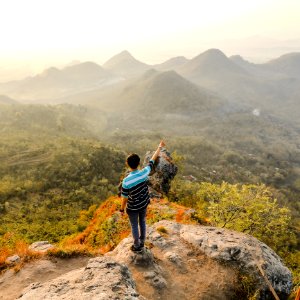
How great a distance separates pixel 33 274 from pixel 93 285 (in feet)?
11.2

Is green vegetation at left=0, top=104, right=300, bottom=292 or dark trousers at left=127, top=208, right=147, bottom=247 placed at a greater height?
dark trousers at left=127, top=208, right=147, bottom=247

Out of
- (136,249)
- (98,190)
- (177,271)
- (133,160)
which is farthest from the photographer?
(98,190)

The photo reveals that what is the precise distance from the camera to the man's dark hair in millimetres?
9341

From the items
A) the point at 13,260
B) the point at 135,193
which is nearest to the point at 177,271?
the point at 135,193

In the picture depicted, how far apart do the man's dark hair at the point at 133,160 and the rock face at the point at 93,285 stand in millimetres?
3426

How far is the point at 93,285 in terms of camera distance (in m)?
8.75

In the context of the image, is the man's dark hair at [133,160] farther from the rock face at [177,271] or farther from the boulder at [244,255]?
the boulder at [244,255]

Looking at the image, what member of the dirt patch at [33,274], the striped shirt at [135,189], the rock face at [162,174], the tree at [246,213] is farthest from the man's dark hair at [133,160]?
the rock face at [162,174]

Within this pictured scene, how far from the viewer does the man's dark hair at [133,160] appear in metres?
9.34

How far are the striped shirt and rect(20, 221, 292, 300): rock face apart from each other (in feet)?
6.83

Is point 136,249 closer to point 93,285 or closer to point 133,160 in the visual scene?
point 93,285

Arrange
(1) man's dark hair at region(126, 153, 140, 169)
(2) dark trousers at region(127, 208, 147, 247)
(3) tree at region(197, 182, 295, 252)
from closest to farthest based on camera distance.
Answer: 1. (1) man's dark hair at region(126, 153, 140, 169)
2. (2) dark trousers at region(127, 208, 147, 247)
3. (3) tree at region(197, 182, 295, 252)

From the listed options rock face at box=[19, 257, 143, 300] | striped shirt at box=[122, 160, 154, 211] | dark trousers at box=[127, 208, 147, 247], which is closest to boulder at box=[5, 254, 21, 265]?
rock face at box=[19, 257, 143, 300]

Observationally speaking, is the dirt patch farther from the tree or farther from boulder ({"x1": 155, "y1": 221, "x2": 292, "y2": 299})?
the tree
